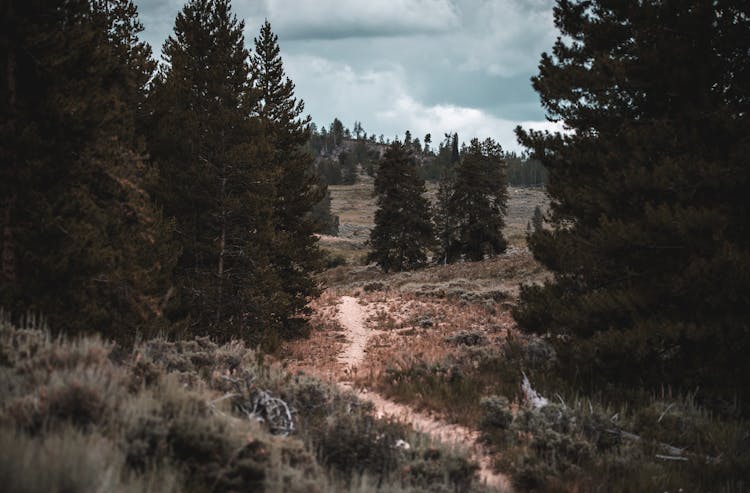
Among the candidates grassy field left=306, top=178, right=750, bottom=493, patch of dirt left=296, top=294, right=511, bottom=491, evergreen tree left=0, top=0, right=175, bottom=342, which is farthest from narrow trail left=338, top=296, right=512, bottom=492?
evergreen tree left=0, top=0, right=175, bottom=342

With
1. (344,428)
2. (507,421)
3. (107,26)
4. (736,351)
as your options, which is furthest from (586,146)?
(107,26)

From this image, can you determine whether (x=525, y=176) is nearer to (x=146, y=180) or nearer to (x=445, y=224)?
(x=445, y=224)

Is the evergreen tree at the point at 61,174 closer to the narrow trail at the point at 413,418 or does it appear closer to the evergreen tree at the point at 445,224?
the narrow trail at the point at 413,418

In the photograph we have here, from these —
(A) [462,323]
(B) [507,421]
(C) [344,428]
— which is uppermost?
(C) [344,428]

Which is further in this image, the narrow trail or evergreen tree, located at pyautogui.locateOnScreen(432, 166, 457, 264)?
evergreen tree, located at pyautogui.locateOnScreen(432, 166, 457, 264)

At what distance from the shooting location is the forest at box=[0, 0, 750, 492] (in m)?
3.96

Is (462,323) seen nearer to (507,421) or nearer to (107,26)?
(507,421)

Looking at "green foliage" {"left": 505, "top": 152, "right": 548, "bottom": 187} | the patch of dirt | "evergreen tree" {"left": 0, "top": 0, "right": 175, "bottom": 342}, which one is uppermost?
"green foliage" {"left": 505, "top": 152, "right": 548, "bottom": 187}

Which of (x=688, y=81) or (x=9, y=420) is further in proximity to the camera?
(x=688, y=81)

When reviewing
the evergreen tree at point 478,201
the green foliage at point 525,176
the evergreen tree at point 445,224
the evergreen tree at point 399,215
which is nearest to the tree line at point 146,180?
the evergreen tree at point 399,215

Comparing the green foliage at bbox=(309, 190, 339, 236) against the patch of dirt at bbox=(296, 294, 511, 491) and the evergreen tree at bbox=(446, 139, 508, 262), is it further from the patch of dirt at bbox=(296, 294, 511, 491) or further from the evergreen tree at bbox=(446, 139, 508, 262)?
the patch of dirt at bbox=(296, 294, 511, 491)

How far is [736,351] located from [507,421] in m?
4.31

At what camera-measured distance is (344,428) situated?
5.04m

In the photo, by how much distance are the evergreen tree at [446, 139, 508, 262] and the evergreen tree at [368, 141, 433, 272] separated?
12.2 ft
